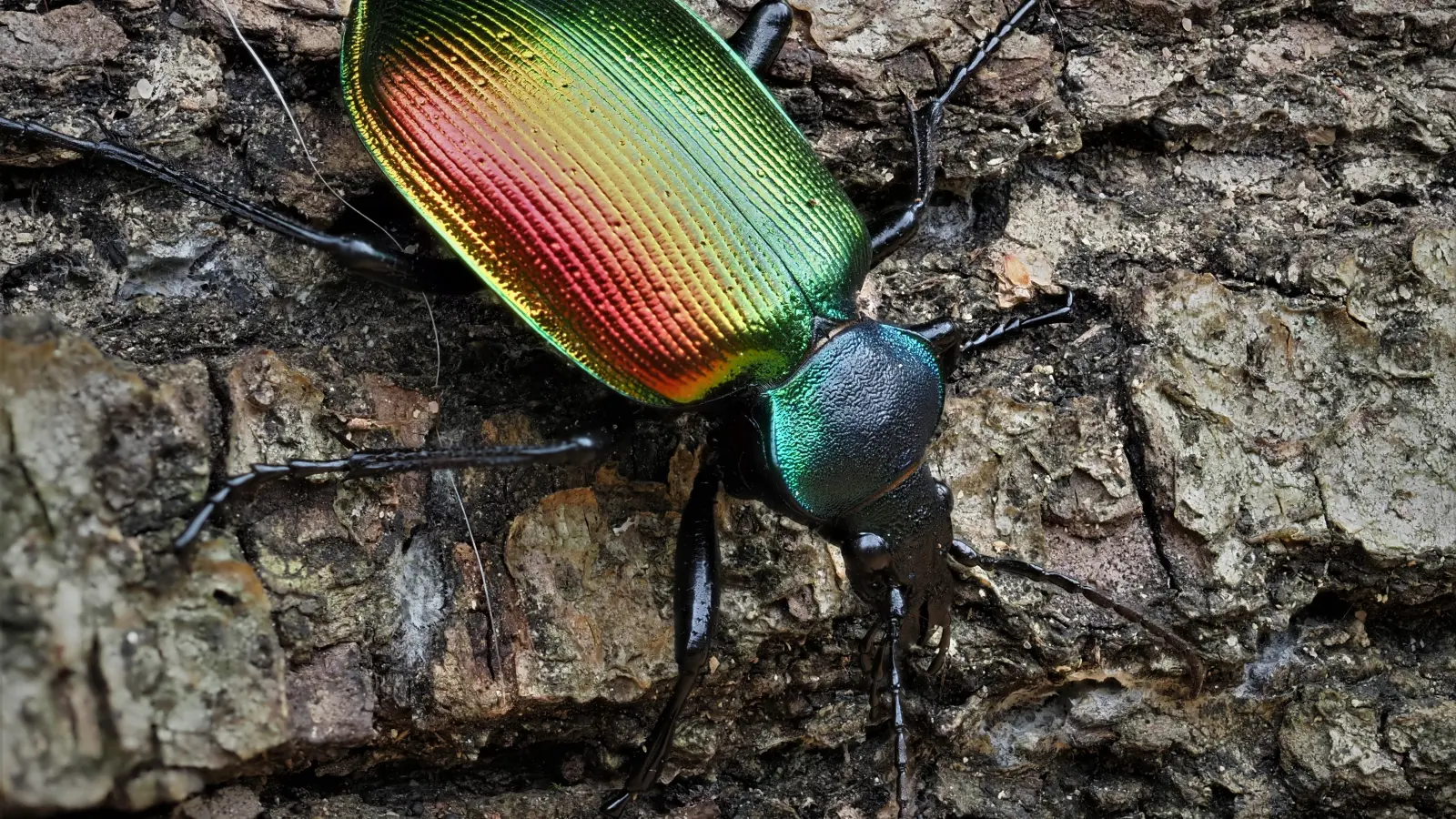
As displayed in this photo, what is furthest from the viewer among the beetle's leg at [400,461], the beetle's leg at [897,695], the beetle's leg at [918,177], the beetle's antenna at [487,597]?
the beetle's leg at [918,177]

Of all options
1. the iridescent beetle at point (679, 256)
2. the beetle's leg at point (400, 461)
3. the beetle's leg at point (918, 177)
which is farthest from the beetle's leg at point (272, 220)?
the beetle's leg at point (918, 177)

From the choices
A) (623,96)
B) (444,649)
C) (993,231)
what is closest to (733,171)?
(623,96)

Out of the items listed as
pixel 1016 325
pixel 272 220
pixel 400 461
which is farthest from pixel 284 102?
pixel 1016 325

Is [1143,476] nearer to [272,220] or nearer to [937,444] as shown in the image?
[937,444]

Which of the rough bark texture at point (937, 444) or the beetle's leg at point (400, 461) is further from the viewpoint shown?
the rough bark texture at point (937, 444)

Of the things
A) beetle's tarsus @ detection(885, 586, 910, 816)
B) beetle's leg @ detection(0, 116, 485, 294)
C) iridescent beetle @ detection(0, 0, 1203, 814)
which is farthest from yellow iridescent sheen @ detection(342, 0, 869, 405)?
beetle's tarsus @ detection(885, 586, 910, 816)

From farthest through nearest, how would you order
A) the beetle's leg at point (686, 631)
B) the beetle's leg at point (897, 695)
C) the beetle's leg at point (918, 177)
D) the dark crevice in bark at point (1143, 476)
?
the beetle's leg at point (918, 177)
the dark crevice in bark at point (1143, 476)
the beetle's leg at point (897, 695)
the beetle's leg at point (686, 631)

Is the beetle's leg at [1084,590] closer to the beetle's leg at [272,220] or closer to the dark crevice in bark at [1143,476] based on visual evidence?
the dark crevice in bark at [1143,476]
